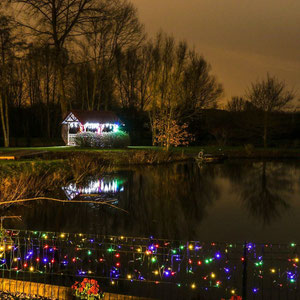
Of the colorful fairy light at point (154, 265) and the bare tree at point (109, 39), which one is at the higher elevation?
the bare tree at point (109, 39)

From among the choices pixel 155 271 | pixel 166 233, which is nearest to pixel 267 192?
pixel 166 233

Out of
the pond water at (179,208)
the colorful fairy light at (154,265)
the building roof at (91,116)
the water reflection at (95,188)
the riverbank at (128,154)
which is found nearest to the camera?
the colorful fairy light at (154,265)

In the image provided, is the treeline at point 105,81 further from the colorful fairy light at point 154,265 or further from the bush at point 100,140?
the colorful fairy light at point 154,265

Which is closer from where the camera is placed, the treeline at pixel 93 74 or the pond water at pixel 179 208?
the pond water at pixel 179 208

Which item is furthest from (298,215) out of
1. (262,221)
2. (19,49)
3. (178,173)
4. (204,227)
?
(19,49)

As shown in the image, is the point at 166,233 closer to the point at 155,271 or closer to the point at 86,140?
the point at 155,271

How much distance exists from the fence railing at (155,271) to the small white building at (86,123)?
2640 cm

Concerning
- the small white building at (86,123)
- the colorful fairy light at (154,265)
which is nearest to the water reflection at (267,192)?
the colorful fairy light at (154,265)

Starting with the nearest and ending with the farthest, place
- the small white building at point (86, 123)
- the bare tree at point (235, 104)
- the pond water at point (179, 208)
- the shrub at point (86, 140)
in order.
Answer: the pond water at point (179, 208) → the shrub at point (86, 140) → the small white building at point (86, 123) → the bare tree at point (235, 104)

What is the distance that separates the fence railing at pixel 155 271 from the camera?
6621 millimetres

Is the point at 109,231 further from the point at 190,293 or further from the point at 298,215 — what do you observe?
the point at 298,215

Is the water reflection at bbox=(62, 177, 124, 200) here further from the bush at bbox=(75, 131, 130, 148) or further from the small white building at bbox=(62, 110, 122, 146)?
the small white building at bbox=(62, 110, 122, 146)

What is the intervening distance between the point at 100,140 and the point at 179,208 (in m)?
16.5

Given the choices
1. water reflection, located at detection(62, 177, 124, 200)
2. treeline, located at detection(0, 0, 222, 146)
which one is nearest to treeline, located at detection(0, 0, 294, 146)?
treeline, located at detection(0, 0, 222, 146)
